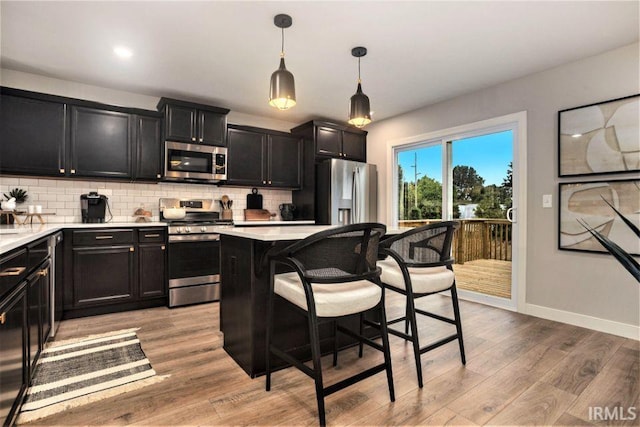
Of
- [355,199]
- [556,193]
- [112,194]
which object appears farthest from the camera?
[355,199]

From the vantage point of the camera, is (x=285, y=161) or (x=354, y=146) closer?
(x=285, y=161)

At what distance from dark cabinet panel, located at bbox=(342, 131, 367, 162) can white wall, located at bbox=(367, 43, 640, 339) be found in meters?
1.85

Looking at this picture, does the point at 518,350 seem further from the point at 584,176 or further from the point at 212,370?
the point at 212,370

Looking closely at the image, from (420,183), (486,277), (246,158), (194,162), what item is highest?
(246,158)

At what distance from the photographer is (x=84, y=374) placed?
2094 mm

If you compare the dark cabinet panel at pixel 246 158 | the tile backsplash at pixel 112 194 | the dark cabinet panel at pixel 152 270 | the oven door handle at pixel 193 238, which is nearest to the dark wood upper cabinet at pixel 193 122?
the dark cabinet panel at pixel 246 158

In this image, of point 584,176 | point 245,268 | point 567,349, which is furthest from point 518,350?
point 245,268

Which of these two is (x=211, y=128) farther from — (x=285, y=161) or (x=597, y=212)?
(x=597, y=212)

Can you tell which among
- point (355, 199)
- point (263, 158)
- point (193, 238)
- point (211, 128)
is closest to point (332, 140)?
point (355, 199)

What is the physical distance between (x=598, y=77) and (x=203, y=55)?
12.1 feet

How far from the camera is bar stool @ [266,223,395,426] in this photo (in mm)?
1560

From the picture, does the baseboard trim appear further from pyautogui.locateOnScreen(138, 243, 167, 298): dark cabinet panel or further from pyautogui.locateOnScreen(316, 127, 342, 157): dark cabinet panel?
pyautogui.locateOnScreen(138, 243, 167, 298): dark cabinet panel

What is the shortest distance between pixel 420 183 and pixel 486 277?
1.54 metres

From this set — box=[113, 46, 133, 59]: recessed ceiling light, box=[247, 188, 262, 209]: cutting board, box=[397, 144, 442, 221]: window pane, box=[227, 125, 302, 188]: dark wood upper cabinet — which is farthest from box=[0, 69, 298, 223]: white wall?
box=[397, 144, 442, 221]: window pane
